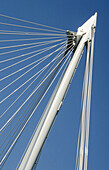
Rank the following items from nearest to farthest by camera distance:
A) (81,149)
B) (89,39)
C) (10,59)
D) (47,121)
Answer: (47,121) → (81,149) → (10,59) → (89,39)

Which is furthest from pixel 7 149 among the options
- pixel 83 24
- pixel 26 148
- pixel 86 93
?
pixel 83 24

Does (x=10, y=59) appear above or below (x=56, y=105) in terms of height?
above

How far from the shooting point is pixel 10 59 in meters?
8.57

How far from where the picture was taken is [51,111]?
762 centimetres

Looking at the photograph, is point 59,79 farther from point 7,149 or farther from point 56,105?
point 7,149

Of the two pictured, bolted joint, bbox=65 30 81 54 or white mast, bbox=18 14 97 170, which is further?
bolted joint, bbox=65 30 81 54

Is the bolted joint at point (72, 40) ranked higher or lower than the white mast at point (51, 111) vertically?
higher

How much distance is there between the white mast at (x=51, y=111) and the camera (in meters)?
7.02

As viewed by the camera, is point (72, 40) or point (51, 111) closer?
point (51, 111)

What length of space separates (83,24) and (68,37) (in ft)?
2.04

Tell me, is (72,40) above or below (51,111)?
above

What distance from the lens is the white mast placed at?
23.0ft

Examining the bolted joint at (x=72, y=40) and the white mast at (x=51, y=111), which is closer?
the white mast at (x=51, y=111)

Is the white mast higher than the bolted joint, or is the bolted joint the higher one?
the bolted joint
